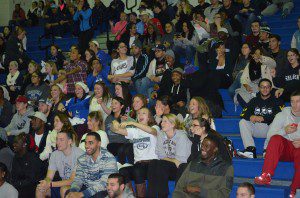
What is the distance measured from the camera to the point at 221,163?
550 centimetres

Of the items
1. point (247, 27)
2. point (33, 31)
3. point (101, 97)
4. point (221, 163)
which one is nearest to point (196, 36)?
point (247, 27)

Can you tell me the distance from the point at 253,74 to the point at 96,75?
3062mm

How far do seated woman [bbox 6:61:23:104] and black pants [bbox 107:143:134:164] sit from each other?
4.45m

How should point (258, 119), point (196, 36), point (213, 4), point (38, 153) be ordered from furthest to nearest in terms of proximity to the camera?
point (213, 4) < point (196, 36) < point (38, 153) < point (258, 119)

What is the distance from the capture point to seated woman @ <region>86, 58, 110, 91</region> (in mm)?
9883

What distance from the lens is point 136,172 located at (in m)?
6.34

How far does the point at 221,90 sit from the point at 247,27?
188cm

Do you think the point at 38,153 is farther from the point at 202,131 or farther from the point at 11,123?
the point at 202,131

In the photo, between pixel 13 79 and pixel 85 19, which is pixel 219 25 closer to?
pixel 85 19

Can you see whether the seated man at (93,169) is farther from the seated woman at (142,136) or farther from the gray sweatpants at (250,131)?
the gray sweatpants at (250,131)

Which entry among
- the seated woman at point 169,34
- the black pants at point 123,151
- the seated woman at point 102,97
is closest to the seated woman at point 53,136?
the black pants at point 123,151

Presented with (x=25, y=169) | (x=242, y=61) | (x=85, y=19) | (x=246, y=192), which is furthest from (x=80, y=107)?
(x=246, y=192)

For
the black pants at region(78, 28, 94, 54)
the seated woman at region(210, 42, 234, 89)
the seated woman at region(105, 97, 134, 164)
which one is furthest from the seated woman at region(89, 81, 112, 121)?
the black pants at region(78, 28, 94, 54)

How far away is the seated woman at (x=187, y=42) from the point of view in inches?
391
